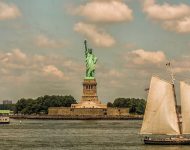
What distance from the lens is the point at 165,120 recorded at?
6394cm

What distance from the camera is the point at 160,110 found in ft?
210

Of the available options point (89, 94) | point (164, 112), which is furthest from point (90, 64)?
point (164, 112)

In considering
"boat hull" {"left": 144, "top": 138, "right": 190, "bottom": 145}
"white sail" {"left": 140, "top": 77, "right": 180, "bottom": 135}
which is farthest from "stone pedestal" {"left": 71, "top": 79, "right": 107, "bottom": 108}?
"boat hull" {"left": 144, "top": 138, "right": 190, "bottom": 145}

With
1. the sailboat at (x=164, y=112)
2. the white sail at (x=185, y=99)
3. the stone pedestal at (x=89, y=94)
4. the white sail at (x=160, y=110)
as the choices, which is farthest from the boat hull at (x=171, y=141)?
the stone pedestal at (x=89, y=94)

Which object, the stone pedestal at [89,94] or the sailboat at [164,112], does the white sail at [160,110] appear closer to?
the sailboat at [164,112]

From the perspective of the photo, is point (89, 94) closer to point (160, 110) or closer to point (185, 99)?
point (160, 110)

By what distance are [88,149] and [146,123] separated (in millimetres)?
7051

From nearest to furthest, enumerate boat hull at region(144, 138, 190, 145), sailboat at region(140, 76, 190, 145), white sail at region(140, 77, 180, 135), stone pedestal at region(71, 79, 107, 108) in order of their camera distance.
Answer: boat hull at region(144, 138, 190, 145)
sailboat at region(140, 76, 190, 145)
white sail at region(140, 77, 180, 135)
stone pedestal at region(71, 79, 107, 108)

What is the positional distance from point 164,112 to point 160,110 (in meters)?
0.45

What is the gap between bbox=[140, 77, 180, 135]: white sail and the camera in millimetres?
63812

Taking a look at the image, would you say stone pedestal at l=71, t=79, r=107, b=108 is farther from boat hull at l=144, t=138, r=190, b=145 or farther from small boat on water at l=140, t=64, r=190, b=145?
boat hull at l=144, t=138, r=190, b=145

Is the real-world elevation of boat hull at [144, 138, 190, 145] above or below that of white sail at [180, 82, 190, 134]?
below

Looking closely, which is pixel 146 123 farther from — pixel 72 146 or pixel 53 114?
pixel 53 114

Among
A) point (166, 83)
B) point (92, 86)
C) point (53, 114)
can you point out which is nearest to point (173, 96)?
point (166, 83)
